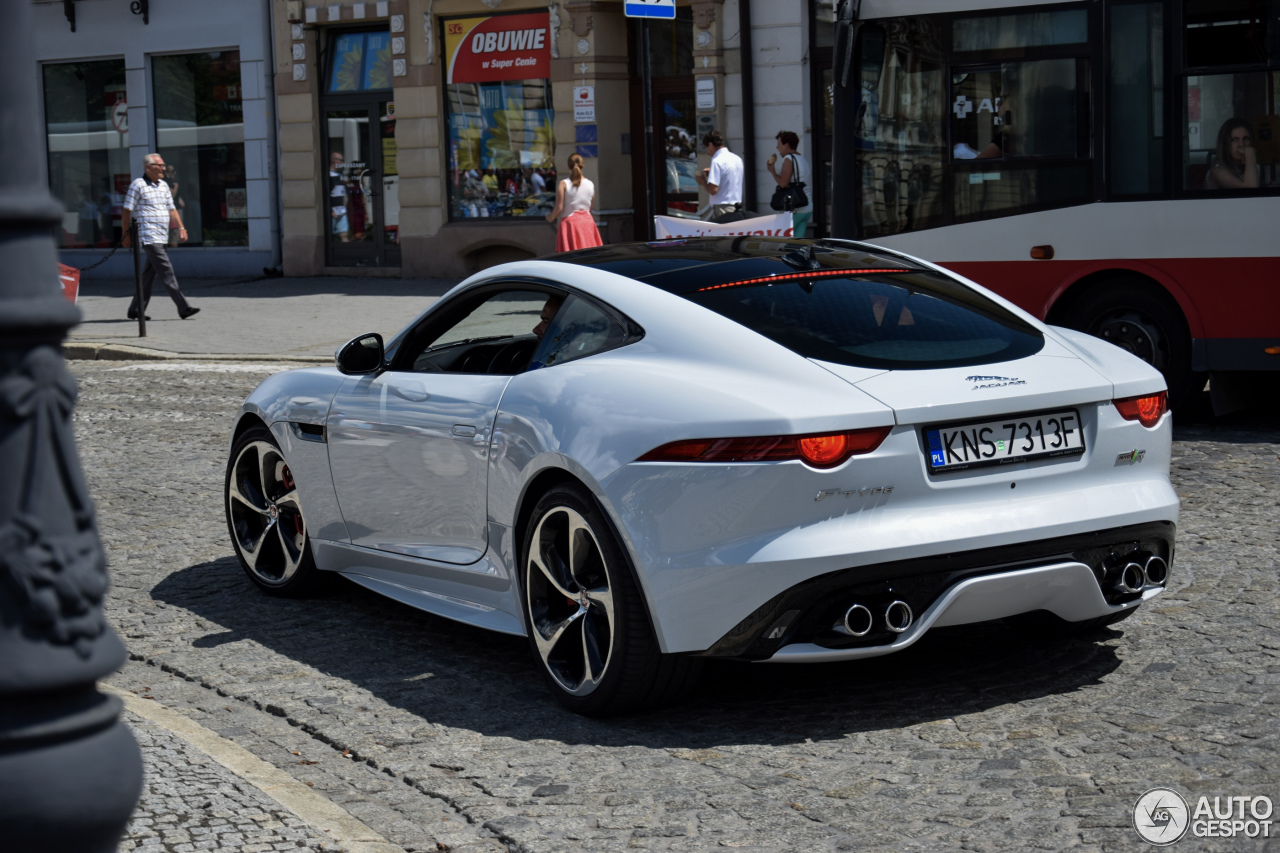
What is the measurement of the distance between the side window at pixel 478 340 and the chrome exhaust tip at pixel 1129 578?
82.1 inches

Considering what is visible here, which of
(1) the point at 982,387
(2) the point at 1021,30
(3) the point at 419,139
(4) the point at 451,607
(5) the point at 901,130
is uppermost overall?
(3) the point at 419,139

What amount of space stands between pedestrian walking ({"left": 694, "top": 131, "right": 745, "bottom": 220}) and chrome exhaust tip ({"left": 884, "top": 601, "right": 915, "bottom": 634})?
1410 centimetres

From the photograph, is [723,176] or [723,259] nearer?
[723,259]

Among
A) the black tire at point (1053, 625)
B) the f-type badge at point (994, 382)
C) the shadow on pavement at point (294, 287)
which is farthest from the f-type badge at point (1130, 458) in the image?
the shadow on pavement at point (294, 287)

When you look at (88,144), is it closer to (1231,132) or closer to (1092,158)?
(1092,158)

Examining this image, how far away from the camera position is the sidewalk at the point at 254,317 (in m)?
17.3

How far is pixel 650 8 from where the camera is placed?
13.6 m

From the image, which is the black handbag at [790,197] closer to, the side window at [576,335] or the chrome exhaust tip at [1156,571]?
the side window at [576,335]

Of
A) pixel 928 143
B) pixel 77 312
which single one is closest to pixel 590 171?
pixel 928 143

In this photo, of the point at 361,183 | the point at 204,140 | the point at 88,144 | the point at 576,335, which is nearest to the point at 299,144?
the point at 361,183

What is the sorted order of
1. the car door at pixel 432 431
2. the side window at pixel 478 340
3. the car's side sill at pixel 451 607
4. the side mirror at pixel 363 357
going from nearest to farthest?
1. the car's side sill at pixel 451 607
2. the car door at pixel 432 431
3. the side window at pixel 478 340
4. the side mirror at pixel 363 357

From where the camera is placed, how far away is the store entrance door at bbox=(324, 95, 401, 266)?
25.4 metres

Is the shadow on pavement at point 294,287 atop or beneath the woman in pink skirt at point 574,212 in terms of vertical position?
beneath

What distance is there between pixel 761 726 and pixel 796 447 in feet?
2.84
